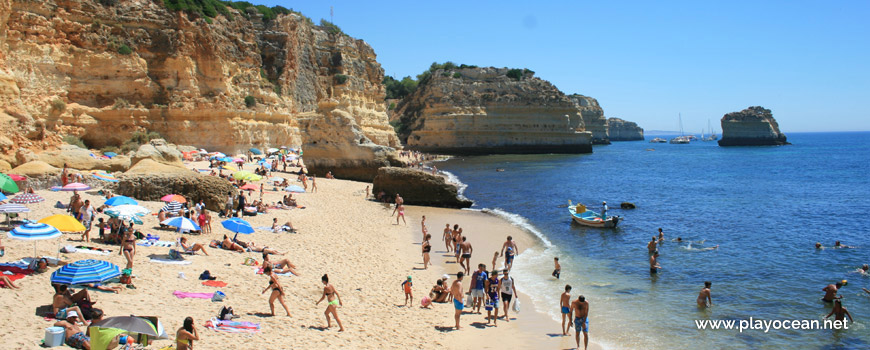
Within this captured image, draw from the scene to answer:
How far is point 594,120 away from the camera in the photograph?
140 meters

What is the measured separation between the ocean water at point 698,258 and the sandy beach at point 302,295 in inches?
78.0

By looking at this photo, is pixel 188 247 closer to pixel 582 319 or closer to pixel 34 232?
pixel 34 232

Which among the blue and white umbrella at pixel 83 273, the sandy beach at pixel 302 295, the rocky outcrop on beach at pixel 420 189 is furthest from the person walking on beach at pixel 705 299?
the rocky outcrop on beach at pixel 420 189

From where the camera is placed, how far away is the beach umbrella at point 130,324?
707cm

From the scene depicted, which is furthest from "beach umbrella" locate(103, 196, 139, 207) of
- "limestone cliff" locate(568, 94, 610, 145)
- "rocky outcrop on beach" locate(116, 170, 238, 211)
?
"limestone cliff" locate(568, 94, 610, 145)

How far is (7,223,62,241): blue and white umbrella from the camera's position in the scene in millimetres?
9720

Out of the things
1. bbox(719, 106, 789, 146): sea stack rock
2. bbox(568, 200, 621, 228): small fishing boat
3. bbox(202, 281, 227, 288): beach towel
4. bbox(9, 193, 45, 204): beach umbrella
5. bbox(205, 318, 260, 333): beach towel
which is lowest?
bbox(568, 200, 621, 228): small fishing boat

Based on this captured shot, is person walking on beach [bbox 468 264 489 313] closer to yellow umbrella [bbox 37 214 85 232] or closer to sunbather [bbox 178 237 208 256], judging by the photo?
sunbather [bbox 178 237 208 256]

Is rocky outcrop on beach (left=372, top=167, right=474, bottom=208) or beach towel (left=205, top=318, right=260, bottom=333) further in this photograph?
rocky outcrop on beach (left=372, top=167, right=474, bottom=208)

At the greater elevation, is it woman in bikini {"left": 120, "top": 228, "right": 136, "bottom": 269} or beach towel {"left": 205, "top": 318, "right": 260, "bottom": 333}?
woman in bikini {"left": 120, "top": 228, "right": 136, "bottom": 269}

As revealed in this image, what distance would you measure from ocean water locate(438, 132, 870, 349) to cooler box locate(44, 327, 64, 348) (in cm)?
800

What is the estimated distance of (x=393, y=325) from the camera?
9.98 meters

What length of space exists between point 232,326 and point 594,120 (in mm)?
139707

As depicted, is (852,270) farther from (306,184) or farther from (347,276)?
(306,184)
